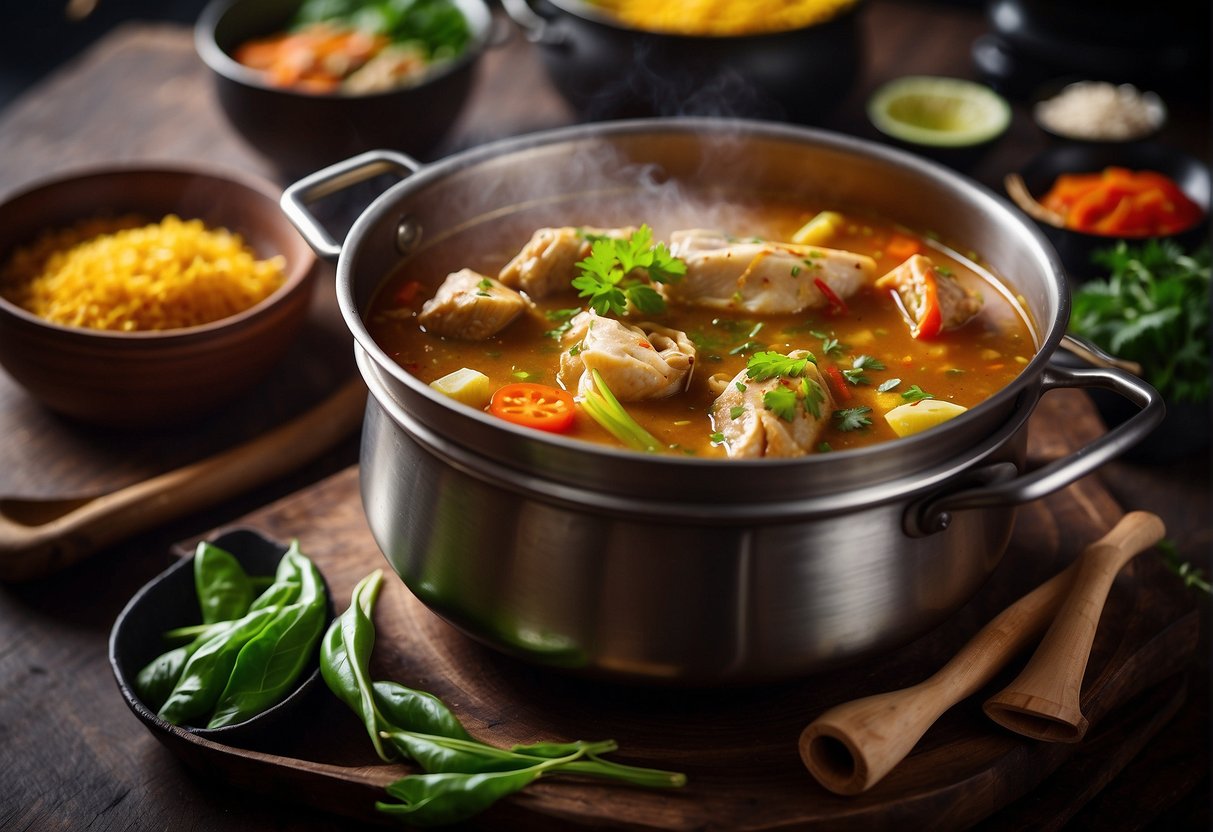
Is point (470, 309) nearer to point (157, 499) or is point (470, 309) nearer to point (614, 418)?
point (614, 418)

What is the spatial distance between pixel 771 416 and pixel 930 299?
671 millimetres

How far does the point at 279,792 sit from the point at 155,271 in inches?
63.9

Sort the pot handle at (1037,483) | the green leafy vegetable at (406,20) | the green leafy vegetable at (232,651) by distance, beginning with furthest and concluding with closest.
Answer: the green leafy vegetable at (406,20), the green leafy vegetable at (232,651), the pot handle at (1037,483)

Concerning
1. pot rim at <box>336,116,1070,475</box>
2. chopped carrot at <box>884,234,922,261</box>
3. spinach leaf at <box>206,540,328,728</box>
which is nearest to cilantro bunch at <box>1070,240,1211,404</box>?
chopped carrot at <box>884,234,922,261</box>

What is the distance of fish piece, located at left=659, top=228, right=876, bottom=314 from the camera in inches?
109

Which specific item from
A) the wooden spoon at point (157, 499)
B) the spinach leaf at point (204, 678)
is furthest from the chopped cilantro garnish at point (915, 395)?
the wooden spoon at point (157, 499)

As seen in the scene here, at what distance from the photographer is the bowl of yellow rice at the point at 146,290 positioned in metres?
3.05

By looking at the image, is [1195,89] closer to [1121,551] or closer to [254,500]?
[1121,551]

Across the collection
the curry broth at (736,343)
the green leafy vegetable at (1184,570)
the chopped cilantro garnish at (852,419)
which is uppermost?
the chopped cilantro garnish at (852,419)

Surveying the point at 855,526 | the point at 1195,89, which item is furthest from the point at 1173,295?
the point at 1195,89

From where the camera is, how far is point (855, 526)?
2027mm

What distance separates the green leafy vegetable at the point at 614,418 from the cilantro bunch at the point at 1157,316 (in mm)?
1452

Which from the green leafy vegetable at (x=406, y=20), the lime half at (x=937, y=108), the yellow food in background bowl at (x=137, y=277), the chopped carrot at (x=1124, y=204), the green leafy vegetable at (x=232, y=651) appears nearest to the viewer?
the green leafy vegetable at (x=232, y=651)

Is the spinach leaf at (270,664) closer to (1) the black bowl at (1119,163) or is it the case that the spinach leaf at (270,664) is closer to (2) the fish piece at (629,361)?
(2) the fish piece at (629,361)
